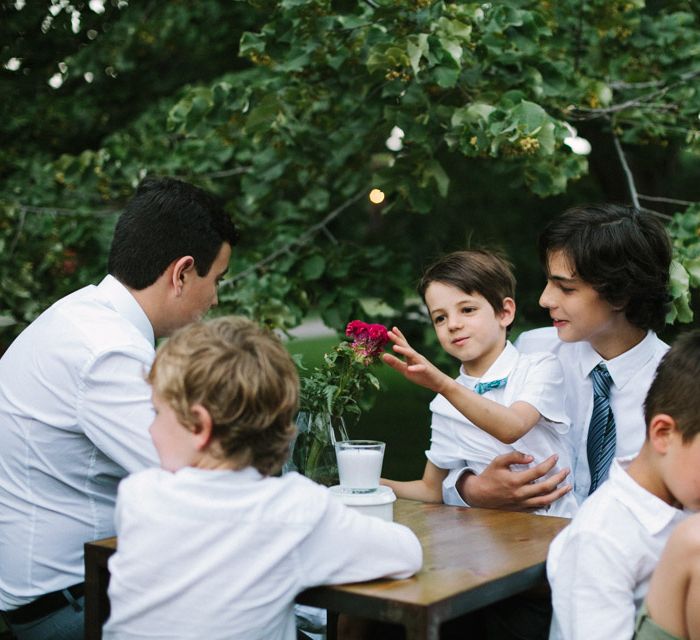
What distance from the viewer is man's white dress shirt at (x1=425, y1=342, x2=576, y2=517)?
3.08m

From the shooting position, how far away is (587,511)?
2.22 metres

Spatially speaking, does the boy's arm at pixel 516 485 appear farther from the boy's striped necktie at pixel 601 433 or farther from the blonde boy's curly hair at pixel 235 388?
the blonde boy's curly hair at pixel 235 388

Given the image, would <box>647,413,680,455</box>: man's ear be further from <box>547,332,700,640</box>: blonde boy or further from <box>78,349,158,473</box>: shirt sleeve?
<box>78,349,158,473</box>: shirt sleeve

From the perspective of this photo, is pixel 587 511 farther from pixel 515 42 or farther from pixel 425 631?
pixel 515 42

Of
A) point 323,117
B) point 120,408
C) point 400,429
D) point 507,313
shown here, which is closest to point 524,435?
point 507,313

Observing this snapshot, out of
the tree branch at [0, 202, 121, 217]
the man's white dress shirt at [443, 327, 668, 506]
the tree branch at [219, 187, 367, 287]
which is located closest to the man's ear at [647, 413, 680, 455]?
the man's white dress shirt at [443, 327, 668, 506]

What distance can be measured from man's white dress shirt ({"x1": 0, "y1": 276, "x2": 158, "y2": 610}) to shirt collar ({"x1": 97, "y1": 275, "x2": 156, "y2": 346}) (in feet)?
0.55

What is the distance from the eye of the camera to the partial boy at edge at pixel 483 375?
122 inches

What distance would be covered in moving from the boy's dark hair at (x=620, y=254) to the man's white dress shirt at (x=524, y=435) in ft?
1.00

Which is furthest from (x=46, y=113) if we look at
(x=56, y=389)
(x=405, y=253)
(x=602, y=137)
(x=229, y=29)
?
(x=56, y=389)

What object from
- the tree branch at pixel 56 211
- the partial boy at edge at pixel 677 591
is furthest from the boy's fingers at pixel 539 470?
the tree branch at pixel 56 211

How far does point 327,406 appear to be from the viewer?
2.78 m

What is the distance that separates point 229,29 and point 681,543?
6066mm

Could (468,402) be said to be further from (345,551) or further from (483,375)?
(345,551)
